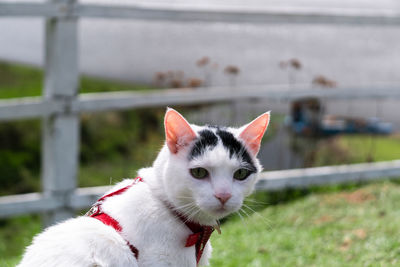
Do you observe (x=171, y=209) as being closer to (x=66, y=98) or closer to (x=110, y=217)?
(x=110, y=217)

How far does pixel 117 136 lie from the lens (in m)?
6.01

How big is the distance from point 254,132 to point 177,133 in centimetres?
29

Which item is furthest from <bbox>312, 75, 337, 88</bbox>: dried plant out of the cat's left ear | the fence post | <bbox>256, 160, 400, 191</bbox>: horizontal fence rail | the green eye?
the green eye

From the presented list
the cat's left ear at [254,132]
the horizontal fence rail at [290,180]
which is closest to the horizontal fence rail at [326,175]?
the horizontal fence rail at [290,180]

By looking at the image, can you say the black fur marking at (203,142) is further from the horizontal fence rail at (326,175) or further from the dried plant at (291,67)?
the dried plant at (291,67)

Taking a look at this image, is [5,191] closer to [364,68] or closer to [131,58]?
[131,58]

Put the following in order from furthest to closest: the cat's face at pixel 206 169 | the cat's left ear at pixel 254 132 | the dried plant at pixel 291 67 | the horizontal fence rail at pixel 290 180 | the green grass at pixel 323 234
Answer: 1. the dried plant at pixel 291 67
2. the horizontal fence rail at pixel 290 180
3. the green grass at pixel 323 234
4. the cat's left ear at pixel 254 132
5. the cat's face at pixel 206 169

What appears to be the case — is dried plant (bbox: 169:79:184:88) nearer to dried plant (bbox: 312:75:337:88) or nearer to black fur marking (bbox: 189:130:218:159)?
dried plant (bbox: 312:75:337:88)

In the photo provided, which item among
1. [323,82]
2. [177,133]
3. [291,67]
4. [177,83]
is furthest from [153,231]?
[291,67]

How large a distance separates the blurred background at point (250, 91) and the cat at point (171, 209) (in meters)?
2.39

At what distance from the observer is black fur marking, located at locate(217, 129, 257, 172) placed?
205cm

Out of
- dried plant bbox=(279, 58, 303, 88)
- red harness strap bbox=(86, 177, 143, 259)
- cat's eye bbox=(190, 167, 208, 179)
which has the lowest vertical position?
red harness strap bbox=(86, 177, 143, 259)

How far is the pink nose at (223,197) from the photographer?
6.36 ft

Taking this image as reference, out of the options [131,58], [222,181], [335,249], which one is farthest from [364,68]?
[222,181]
